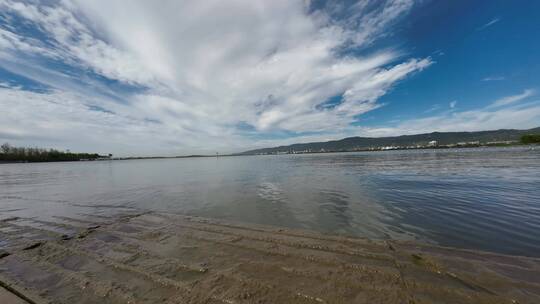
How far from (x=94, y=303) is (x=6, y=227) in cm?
986

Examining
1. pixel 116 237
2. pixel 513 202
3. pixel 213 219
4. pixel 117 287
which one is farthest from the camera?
pixel 513 202

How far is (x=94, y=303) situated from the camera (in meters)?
4.01

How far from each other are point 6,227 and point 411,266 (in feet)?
51.6

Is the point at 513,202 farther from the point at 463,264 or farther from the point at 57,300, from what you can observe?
the point at 57,300

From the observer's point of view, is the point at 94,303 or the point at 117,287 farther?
the point at 117,287

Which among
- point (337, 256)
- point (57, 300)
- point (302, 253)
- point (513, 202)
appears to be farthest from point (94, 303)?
point (513, 202)

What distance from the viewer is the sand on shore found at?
13.4 ft

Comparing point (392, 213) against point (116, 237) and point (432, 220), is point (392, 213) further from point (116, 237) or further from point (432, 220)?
point (116, 237)

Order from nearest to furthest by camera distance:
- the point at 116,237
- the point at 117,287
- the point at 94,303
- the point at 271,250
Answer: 1. the point at 94,303
2. the point at 117,287
3. the point at 271,250
4. the point at 116,237

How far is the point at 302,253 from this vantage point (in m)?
5.92

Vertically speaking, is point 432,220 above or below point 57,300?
below

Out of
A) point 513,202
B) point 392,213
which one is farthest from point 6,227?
point 513,202

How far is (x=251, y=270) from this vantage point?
5.09m

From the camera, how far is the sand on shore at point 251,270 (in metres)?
4.07
